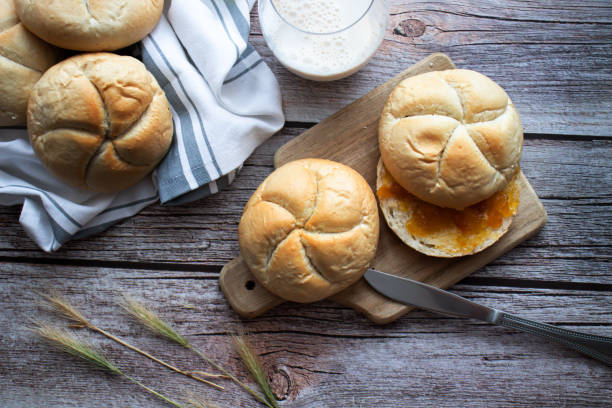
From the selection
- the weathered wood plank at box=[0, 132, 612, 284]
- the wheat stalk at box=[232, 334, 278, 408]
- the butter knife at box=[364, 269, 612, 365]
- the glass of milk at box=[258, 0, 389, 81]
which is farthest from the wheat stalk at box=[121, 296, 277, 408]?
the glass of milk at box=[258, 0, 389, 81]

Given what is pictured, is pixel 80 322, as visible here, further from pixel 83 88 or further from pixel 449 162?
pixel 449 162

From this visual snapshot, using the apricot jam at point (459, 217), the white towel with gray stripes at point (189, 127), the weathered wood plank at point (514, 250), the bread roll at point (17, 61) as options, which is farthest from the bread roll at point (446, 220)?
the bread roll at point (17, 61)

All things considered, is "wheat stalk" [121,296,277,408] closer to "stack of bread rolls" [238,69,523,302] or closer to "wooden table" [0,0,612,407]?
"wooden table" [0,0,612,407]

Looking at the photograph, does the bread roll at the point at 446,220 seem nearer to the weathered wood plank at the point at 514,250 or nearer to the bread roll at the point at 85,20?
the weathered wood plank at the point at 514,250

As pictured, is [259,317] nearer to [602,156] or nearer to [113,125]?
[113,125]

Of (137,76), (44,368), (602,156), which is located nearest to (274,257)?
(137,76)

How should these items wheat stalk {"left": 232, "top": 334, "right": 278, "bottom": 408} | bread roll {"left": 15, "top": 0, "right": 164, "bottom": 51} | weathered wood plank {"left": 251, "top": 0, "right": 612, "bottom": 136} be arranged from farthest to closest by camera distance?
weathered wood plank {"left": 251, "top": 0, "right": 612, "bottom": 136}, wheat stalk {"left": 232, "top": 334, "right": 278, "bottom": 408}, bread roll {"left": 15, "top": 0, "right": 164, "bottom": 51}
